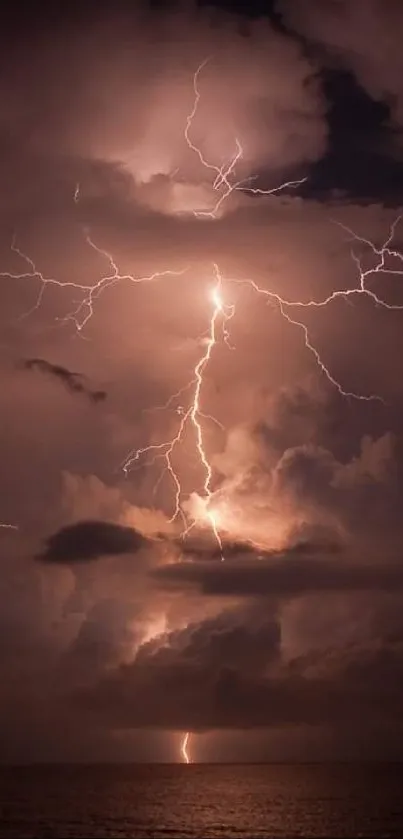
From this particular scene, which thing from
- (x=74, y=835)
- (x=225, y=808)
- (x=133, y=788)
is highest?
(x=133, y=788)

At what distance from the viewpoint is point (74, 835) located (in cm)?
6050

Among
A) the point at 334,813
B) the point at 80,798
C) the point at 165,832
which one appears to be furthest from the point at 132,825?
the point at 80,798

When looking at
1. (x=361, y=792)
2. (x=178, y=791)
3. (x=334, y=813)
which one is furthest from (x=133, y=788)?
(x=334, y=813)

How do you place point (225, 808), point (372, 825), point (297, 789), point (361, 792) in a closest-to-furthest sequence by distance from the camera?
point (372, 825)
point (225, 808)
point (361, 792)
point (297, 789)

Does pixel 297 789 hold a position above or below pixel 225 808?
above

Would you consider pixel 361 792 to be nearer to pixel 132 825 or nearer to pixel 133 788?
pixel 133 788

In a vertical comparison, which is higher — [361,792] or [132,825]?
[361,792]

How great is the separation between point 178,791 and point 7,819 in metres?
45.5

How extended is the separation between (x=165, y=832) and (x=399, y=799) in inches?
1513

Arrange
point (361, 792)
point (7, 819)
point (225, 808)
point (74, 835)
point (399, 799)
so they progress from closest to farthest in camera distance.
Result: point (74, 835)
point (7, 819)
point (225, 808)
point (399, 799)
point (361, 792)

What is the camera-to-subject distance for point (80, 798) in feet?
325

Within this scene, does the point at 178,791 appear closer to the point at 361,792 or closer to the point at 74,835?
the point at 361,792

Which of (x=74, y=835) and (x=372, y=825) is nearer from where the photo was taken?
(x=74, y=835)

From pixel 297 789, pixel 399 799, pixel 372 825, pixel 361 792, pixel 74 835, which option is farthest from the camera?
pixel 297 789
